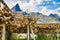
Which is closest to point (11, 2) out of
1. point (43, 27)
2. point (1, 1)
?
point (1, 1)

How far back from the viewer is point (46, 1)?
4949 mm

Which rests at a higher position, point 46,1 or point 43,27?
point 46,1

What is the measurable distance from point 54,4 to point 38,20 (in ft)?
0.86

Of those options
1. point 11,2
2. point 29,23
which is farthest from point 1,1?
point 29,23

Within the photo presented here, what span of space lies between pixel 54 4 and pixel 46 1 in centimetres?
10

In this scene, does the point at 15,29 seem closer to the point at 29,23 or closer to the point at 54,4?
the point at 29,23

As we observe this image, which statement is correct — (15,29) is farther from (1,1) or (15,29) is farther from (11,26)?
(1,1)

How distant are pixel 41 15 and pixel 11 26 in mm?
374

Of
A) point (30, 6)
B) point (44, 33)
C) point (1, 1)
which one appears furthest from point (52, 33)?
point (1, 1)

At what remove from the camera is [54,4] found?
4.95 m

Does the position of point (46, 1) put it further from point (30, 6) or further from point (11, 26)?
point (11, 26)

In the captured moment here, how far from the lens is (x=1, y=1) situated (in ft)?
16.4

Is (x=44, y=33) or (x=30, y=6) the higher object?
(x=30, y=6)

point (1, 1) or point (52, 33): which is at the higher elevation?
point (1, 1)
